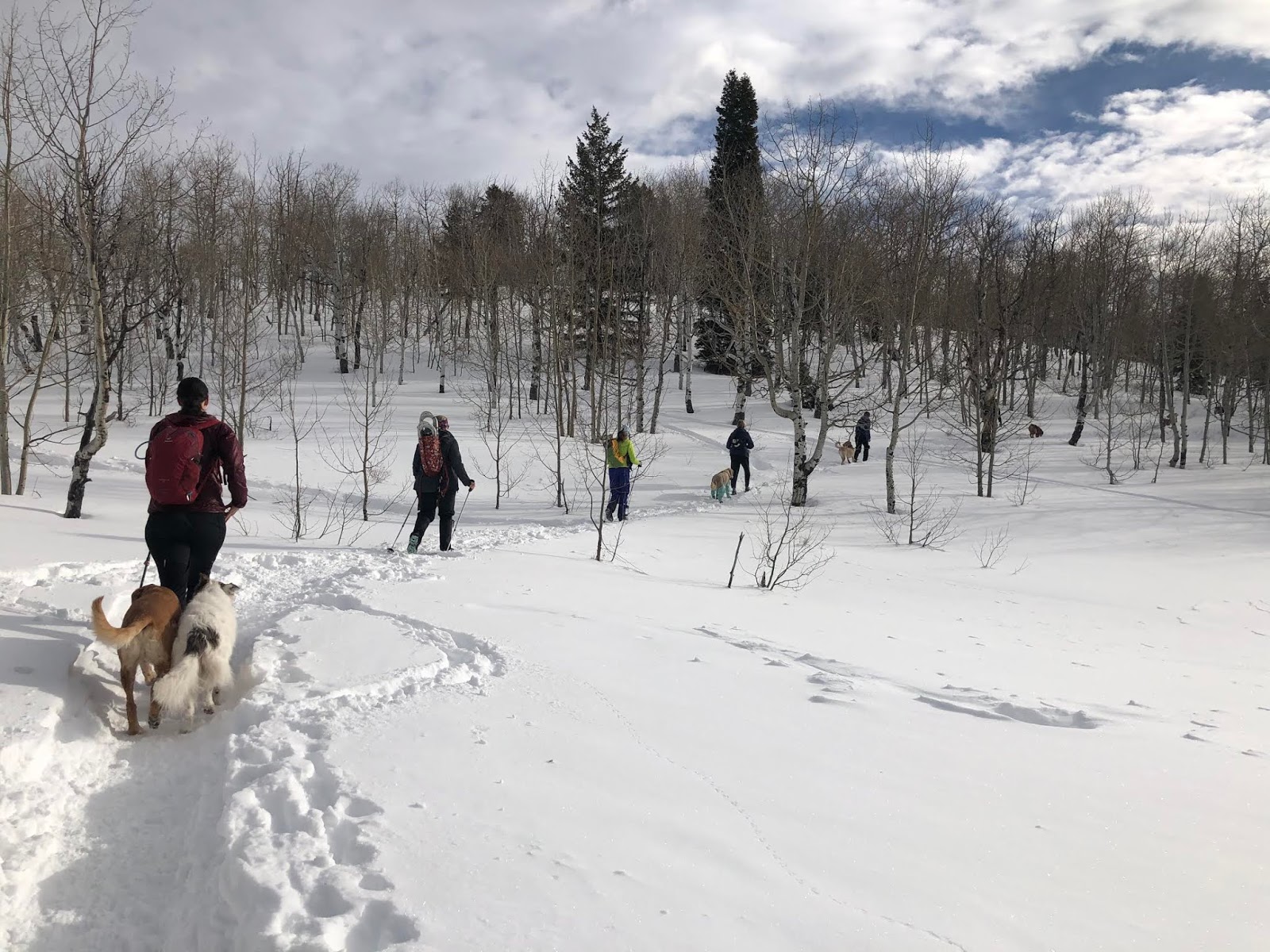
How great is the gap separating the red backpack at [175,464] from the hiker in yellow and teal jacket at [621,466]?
9.02m

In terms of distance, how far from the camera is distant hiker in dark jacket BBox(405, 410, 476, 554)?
933cm

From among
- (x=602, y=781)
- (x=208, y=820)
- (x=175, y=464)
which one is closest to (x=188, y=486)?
(x=175, y=464)

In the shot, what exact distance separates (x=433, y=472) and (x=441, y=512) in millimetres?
671

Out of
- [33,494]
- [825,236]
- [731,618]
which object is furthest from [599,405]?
[731,618]

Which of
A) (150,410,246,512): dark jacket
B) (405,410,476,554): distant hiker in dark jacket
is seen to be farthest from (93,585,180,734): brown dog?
(405,410,476,554): distant hiker in dark jacket

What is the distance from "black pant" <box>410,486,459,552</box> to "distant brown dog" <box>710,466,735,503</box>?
31.3 ft

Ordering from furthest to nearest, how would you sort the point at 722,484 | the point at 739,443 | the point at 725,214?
the point at 725,214 < the point at 739,443 < the point at 722,484

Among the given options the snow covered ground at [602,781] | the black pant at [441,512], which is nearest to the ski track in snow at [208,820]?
the snow covered ground at [602,781]

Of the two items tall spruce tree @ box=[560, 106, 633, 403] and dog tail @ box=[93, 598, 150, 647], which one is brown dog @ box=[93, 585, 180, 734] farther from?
tall spruce tree @ box=[560, 106, 633, 403]

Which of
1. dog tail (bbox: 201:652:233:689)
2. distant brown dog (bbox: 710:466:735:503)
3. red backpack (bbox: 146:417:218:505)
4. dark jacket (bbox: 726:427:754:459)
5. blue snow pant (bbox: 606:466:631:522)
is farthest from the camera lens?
dark jacket (bbox: 726:427:754:459)

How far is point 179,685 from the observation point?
13.4 ft

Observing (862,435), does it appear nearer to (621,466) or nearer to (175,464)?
(621,466)

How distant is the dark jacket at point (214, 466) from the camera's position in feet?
15.7

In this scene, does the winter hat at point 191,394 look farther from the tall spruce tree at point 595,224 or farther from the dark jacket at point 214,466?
the tall spruce tree at point 595,224
